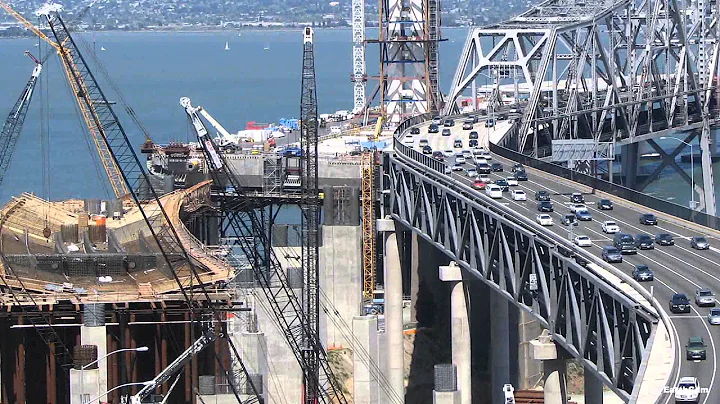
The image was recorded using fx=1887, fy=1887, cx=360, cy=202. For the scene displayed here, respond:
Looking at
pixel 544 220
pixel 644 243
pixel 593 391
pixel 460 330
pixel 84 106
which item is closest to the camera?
pixel 593 391

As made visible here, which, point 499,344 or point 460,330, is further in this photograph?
point 499,344

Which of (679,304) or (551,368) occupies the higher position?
(679,304)

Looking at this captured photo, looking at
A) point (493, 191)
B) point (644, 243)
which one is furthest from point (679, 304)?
Result: point (493, 191)

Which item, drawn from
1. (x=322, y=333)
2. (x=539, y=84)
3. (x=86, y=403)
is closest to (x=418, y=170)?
(x=322, y=333)

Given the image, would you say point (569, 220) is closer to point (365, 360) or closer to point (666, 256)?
point (666, 256)

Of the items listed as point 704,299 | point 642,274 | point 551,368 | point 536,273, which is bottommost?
point 551,368

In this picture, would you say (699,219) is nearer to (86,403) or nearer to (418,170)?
(418,170)

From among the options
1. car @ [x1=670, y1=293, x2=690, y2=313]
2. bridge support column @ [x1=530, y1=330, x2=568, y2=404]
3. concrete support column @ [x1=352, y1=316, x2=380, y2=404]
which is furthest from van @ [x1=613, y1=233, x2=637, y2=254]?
concrete support column @ [x1=352, y1=316, x2=380, y2=404]
